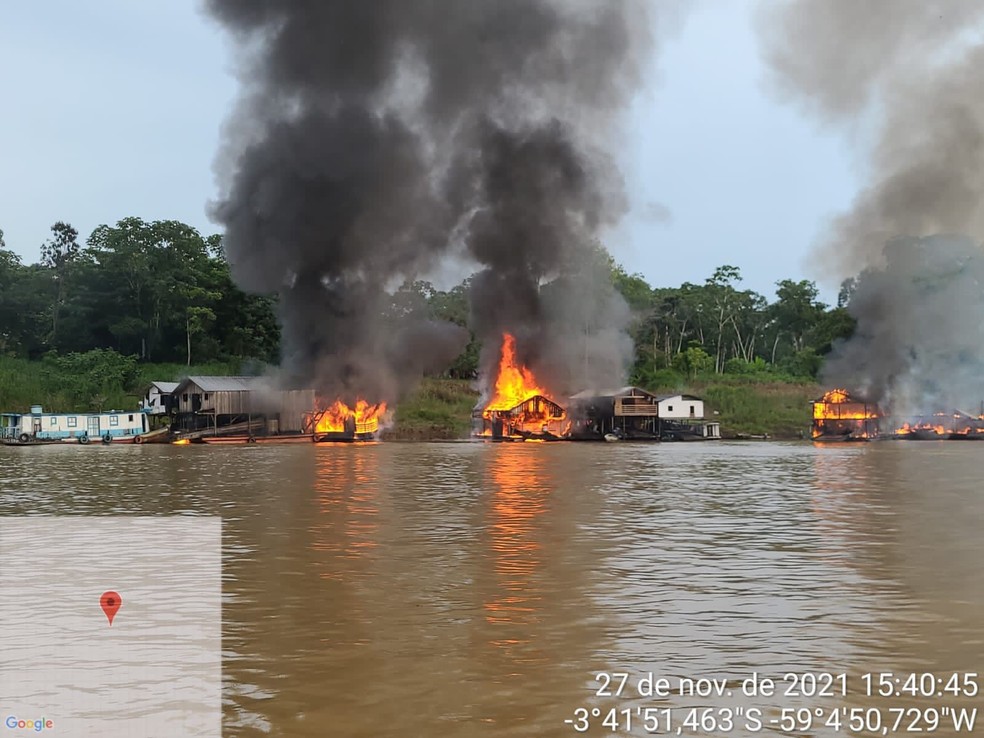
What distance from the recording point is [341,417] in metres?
78.9

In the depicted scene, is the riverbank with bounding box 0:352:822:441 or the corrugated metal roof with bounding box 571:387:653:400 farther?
the corrugated metal roof with bounding box 571:387:653:400

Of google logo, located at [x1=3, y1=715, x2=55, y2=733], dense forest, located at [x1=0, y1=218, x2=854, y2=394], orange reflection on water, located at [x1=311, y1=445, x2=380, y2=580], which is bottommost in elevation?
google logo, located at [x1=3, y1=715, x2=55, y2=733]

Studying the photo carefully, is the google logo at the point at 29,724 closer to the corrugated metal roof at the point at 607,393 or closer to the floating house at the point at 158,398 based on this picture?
Result: the corrugated metal roof at the point at 607,393

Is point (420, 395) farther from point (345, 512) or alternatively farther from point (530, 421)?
point (345, 512)

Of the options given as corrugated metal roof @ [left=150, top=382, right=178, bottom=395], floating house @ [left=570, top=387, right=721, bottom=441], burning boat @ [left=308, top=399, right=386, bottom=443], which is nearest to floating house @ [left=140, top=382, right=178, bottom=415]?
corrugated metal roof @ [left=150, top=382, right=178, bottom=395]

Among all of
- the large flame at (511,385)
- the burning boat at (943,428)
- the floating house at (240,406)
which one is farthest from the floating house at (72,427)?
the burning boat at (943,428)

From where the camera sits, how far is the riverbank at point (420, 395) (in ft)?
262

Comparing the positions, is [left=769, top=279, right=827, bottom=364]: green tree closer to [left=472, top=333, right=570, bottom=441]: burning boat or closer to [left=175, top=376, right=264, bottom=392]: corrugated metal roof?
[left=472, top=333, right=570, bottom=441]: burning boat

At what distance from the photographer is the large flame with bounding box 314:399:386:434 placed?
78.6 metres

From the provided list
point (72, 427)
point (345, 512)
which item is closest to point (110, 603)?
point (345, 512)


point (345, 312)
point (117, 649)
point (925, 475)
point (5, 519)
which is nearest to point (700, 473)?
point (925, 475)

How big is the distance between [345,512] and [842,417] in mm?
59728

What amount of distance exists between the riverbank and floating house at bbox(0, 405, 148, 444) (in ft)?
14.2

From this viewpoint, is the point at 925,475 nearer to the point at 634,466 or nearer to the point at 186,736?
the point at 634,466
